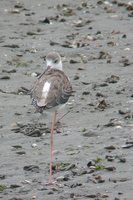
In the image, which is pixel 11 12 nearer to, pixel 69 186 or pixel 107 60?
pixel 107 60

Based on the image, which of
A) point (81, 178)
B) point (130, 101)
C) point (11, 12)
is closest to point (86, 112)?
point (130, 101)

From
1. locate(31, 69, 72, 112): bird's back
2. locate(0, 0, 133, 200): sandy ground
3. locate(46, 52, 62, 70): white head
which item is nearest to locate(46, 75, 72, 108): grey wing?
locate(31, 69, 72, 112): bird's back

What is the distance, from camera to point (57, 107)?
848 centimetres

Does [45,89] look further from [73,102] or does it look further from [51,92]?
[73,102]

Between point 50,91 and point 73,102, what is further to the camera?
point 73,102

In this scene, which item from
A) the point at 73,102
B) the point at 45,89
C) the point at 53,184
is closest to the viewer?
the point at 53,184

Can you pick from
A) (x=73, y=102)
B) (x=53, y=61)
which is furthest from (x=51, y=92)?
(x=73, y=102)

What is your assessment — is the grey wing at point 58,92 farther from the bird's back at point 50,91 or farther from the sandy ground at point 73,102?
the sandy ground at point 73,102

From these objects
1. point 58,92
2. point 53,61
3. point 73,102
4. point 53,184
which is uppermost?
point 53,61

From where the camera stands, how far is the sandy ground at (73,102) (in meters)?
8.13

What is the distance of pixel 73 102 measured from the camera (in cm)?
1137

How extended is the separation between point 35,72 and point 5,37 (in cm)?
234

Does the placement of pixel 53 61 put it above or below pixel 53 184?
above

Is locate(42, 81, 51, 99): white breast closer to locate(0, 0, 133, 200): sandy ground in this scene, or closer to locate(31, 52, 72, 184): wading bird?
locate(31, 52, 72, 184): wading bird
